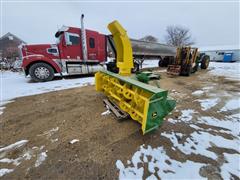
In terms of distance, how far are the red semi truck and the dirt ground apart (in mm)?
3293

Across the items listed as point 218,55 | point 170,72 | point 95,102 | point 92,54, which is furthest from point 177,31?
point 95,102

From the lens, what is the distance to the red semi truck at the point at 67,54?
608cm

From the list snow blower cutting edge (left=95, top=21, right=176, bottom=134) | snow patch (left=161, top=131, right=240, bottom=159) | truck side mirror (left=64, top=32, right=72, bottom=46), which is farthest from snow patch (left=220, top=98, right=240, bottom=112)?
truck side mirror (left=64, top=32, right=72, bottom=46)

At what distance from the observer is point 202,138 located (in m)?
2.09

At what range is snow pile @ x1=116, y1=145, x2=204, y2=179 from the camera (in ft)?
4.83

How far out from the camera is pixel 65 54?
654cm

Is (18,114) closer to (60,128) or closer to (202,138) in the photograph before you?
(60,128)

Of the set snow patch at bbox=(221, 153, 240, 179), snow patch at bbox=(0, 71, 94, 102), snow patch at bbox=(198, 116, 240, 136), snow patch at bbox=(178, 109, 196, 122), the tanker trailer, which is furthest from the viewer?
the tanker trailer

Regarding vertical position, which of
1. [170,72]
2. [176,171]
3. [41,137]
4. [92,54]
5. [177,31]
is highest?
[177,31]

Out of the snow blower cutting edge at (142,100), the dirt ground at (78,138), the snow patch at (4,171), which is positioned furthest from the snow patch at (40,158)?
the snow blower cutting edge at (142,100)

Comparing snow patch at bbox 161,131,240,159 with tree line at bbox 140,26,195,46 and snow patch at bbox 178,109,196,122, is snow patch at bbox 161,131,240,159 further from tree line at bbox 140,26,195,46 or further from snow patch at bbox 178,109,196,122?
tree line at bbox 140,26,195,46

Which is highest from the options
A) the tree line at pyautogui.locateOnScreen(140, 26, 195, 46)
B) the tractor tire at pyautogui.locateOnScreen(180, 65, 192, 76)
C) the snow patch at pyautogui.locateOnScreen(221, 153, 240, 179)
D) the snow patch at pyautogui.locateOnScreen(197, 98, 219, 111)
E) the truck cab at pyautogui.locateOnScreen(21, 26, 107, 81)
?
the tree line at pyautogui.locateOnScreen(140, 26, 195, 46)

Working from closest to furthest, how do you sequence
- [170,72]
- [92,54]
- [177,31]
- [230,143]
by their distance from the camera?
1. [230,143]
2. [92,54]
3. [170,72]
4. [177,31]

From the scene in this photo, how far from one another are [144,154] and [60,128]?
5.41 ft
